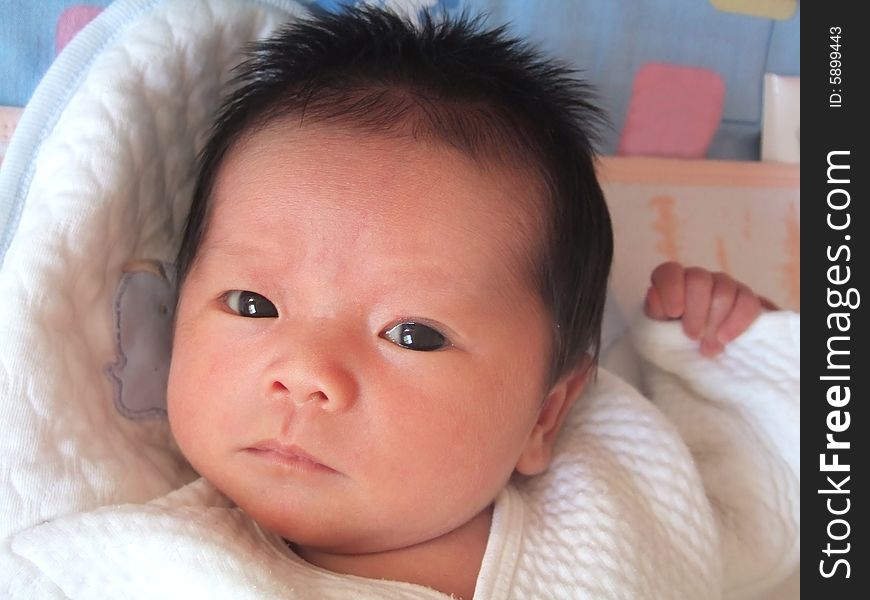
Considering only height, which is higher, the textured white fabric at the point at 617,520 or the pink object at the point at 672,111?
the pink object at the point at 672,111

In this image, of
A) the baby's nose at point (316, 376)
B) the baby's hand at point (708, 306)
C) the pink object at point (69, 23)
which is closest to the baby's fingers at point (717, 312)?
the baby's hand at point (708, 306)

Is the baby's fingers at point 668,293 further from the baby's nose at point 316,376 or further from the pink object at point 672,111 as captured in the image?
the baby's nose at point 316,376

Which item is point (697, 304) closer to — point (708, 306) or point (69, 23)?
point (708, 306)

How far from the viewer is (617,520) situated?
1.04 metres

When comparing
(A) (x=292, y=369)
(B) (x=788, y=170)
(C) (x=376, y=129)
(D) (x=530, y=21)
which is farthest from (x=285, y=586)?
(B) (x=788, y=170)

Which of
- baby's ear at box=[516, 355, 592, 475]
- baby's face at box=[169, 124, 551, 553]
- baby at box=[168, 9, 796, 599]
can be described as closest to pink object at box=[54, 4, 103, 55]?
baby at box=[168, 9, 796, 599]

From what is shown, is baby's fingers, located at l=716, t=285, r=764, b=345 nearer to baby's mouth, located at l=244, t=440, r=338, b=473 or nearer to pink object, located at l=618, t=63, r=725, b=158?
pink object, located at l=618, t=63, r=725, b=158

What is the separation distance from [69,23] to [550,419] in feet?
2.72

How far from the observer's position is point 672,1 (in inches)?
Result: 60.7

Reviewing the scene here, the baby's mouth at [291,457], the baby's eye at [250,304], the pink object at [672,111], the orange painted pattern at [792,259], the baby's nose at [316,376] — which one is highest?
the pink object at [672,111]

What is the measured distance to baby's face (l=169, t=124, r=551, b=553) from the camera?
0.88 m

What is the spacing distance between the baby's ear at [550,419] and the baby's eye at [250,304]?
34 cm

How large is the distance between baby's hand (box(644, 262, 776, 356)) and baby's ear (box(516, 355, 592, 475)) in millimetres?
216

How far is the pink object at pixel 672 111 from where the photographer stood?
153 centimetres
